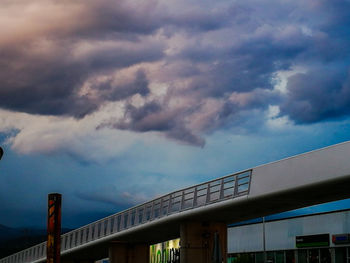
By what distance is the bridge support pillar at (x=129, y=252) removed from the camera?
143 feet

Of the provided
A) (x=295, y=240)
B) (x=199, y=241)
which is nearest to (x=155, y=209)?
(x=199, y=241)

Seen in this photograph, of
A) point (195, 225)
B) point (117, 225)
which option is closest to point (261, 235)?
point (117, 225)

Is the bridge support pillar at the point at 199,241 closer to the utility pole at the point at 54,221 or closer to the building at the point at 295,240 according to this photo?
the utility pole at the point at 54,221

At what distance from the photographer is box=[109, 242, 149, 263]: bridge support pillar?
43.5 m

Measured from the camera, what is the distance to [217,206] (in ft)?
97.5

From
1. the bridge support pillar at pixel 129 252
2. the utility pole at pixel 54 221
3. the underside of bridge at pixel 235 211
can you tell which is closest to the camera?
the utility pole at pixel 54 221

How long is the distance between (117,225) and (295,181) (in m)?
17.7

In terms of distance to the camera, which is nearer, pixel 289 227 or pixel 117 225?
pixel 117 225

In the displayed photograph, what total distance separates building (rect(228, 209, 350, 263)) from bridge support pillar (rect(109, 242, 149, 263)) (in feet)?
32.2

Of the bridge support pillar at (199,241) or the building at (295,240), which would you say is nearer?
the bridge support pillar at (199,241)

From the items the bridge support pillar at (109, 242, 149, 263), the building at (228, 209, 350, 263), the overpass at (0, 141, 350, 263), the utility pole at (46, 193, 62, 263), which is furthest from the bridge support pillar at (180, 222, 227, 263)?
the building at (228, 209, 350, 263)

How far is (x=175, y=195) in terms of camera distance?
33500 mm

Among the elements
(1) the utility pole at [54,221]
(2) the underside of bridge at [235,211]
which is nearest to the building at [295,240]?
(2) the underside of bridge at [235,211]

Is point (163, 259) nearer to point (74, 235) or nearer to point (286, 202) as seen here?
point (74, 235)
